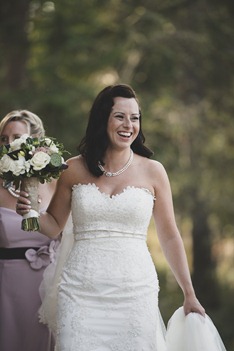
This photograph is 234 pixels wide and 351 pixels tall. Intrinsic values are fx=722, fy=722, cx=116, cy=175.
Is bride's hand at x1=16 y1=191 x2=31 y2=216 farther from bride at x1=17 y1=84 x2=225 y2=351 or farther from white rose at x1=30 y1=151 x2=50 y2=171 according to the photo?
white rose at x1=30 y1=151 x2=50 y2=171

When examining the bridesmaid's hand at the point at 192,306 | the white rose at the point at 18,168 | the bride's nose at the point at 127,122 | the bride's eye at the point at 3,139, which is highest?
the bride's eye at the point at 3,139

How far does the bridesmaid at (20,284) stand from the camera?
21.1 ft

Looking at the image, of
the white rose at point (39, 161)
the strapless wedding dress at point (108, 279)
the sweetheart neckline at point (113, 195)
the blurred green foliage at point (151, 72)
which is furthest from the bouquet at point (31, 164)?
the blurred green foliage at point (151, 72)

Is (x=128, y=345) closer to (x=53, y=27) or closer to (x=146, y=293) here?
(x=146, y=293)

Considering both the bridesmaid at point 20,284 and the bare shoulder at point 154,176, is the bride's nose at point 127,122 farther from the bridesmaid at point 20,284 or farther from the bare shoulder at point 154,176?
the bridesmaid at point 20,284

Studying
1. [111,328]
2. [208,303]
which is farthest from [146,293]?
[208,303]

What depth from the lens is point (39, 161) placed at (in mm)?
5234

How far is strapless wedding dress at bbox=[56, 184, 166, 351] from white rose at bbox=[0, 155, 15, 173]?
52 centimetres

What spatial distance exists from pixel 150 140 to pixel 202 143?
218 centimetres

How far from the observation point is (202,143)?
15.5 meters

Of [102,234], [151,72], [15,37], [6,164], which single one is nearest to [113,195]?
[102,234]

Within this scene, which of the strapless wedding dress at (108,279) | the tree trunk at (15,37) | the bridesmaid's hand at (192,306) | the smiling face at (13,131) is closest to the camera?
the strapless wedding dress at (108,279)

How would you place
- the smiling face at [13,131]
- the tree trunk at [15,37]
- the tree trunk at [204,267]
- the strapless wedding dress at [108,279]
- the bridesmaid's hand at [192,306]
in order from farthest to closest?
the tree trunk at [204,267] → the tree trunk at [15,37] → the smiling face at [13,131] → the bridesmaid's hand at [192,306] → the strapless wedding dress at [108,279]

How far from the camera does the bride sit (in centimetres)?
509
